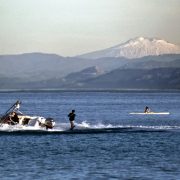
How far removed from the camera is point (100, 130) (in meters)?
103

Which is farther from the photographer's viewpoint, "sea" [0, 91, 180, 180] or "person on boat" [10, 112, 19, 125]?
"person on boat" [10, 112, 19, 125]

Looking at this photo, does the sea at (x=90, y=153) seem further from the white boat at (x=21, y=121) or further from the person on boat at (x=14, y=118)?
the person on boat at (x=14, y=118)

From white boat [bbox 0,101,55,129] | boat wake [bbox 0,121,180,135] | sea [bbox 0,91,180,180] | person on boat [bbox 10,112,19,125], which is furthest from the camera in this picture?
boat wake [bbox 0,121,180,135]

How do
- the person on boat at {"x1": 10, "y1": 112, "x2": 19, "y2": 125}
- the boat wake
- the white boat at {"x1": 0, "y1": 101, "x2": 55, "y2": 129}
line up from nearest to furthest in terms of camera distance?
the person on boat at {"x1": 10, "y1": 112, "x2": 19, "y2": 125} < the white boat at {"x1": 0, "y1": 101, "x2": 55, "y2": 129} < the boat wake

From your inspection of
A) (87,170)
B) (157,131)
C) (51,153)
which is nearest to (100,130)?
(157,131)

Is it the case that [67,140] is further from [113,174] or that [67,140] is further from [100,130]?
[113,174]

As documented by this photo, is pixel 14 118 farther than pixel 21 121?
No

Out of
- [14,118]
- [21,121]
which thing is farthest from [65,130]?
[14,118]

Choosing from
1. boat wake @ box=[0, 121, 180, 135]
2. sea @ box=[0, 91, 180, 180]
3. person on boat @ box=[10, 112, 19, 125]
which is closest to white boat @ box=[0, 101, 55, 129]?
person on boat @ box=[10, 112, 19, 125]

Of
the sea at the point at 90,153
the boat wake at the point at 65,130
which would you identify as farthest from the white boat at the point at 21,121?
the sea at the point at 90,153

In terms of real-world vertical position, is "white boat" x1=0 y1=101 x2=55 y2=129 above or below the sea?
above

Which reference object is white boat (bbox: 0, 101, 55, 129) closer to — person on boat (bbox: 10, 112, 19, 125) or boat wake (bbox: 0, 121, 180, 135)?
person on boat (bbox: 10, 112, 19, 125)

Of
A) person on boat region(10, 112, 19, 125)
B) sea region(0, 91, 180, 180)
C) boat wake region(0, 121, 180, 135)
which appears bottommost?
sea region(0, 91, 180, 180)

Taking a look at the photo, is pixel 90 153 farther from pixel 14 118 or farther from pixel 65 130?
pixel 65 130
